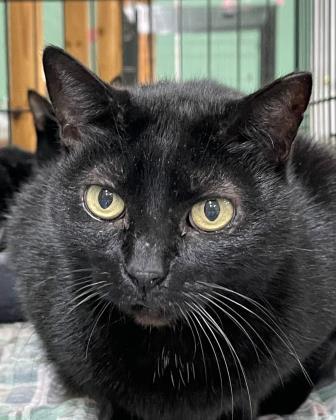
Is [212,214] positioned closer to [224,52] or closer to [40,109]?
[40,109]

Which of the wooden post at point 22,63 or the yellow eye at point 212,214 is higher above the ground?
the wooden post at point 22,63

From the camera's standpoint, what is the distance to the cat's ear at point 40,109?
167 centimetres

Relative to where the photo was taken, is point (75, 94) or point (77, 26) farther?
point (77, 26)

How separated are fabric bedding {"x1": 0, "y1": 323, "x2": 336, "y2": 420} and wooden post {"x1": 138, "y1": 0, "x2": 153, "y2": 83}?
63.9 inches

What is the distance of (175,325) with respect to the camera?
86 cm

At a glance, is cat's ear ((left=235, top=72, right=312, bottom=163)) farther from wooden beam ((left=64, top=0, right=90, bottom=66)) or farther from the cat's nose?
wooden beam ((left=64, top=0, right=90, bottom=66))

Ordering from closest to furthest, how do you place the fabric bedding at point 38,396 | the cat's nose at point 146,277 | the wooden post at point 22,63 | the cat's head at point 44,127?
the cat's nose at point 146,277 < the fabric bedding at point 38,396 < the cat's head at point 44,127 < the wooden post at point 22,63

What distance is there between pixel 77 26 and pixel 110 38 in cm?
24

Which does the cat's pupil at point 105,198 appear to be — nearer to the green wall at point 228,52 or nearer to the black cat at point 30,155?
the black cat at point 30,155

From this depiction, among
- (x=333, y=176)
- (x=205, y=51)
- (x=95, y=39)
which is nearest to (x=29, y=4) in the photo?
(x=95, y=39)

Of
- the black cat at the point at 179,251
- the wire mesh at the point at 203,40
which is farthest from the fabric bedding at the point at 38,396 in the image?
the wire mesh at the point at 203,40

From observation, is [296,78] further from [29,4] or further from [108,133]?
[29,4]

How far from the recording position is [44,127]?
1.65 meters

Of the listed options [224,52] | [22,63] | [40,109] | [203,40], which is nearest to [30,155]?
[40,109]
